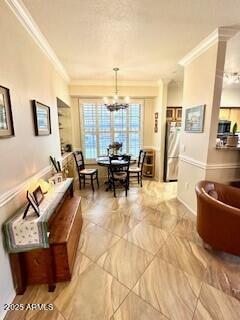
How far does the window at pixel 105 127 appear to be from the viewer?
530 centimetres

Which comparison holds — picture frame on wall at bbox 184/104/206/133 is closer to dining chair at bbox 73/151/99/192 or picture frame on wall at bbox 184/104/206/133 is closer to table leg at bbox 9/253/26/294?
dining chair at bbox 73/151/99/192

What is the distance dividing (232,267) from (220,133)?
2.92 m

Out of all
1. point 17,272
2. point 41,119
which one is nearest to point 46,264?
point 17,272

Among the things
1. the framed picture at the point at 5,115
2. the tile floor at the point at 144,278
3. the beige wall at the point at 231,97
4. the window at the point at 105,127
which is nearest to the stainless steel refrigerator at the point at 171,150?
the window at the point at 105,127

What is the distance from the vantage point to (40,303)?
1574 millimetres

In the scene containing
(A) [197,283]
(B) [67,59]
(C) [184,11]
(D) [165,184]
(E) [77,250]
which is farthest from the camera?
(D) [165,184]

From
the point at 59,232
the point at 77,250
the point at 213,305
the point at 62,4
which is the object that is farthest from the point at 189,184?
the point at 62,4

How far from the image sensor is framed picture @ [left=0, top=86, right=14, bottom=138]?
1.53 meters

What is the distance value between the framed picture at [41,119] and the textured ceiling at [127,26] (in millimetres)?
960

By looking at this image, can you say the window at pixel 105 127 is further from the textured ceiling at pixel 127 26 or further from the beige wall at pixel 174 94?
the textured ceiling at pixel 127 26

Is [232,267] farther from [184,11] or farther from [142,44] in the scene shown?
[142,44]

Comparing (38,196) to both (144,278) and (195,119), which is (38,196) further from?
(195,119)

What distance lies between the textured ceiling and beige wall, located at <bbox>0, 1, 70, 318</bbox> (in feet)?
1.12

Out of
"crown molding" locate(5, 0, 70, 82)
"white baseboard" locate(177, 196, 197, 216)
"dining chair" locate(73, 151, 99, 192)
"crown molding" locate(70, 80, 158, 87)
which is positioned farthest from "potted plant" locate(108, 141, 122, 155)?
"crown molding" locate(5, 0, 70, 82)
